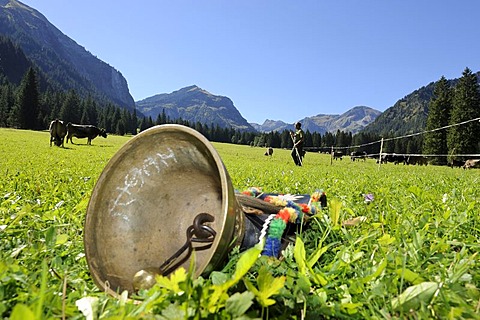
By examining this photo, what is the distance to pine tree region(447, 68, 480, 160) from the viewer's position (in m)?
49.0

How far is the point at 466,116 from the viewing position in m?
51.0

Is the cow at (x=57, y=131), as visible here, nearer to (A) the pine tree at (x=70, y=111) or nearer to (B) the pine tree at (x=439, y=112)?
(B) the pine tree at (x=439, y=112)

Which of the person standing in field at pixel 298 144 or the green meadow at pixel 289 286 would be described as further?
the person standing in field at pixel 298 144

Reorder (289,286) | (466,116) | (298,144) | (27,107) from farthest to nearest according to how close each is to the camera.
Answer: (27,107) < (466,116) < (298,144) < (289,286)

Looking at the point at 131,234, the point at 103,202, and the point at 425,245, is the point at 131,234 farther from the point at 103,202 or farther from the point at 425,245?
the point at 425,245

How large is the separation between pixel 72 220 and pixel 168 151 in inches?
54.1

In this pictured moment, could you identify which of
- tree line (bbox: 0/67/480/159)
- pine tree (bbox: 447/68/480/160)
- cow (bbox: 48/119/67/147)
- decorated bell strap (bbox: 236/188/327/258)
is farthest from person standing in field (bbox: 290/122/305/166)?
pine tree (bbox: 447/68/480/160)

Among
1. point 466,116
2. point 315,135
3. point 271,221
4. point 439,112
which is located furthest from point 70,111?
point 271,221

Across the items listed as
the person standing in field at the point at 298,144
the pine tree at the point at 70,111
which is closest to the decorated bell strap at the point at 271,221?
the person standing in field at the point at 298,144

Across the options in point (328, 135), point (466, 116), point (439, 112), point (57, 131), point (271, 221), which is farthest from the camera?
point (328, 135)

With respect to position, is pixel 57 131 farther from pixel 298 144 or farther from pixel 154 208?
pixel 154 208

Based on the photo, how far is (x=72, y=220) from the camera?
9.94 ft

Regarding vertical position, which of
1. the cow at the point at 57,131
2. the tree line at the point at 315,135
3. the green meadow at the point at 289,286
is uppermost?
the tree line at the point at 315,135

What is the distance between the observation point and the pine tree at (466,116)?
49.0 meters
